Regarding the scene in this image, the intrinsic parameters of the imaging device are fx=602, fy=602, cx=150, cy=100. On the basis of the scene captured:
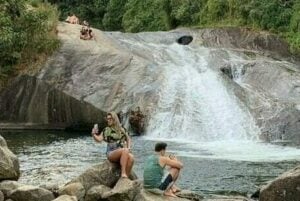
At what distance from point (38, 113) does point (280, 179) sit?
18.0 m

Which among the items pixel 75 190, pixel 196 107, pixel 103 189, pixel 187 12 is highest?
pixel 187 12

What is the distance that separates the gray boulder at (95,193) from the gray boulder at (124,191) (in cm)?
20

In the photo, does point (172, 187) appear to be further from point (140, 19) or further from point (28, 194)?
point (140, 19)

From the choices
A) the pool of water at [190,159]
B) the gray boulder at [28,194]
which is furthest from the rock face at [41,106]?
the gray boulder at [28,194]

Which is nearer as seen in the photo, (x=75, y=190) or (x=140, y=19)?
(x=75, y=190)

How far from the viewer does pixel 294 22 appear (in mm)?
34750

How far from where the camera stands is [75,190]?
13.0 m

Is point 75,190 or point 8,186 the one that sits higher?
point 75,190

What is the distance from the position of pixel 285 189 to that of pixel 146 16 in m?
36.1

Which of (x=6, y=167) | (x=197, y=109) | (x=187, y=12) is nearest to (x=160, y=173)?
(x=6, y=167)

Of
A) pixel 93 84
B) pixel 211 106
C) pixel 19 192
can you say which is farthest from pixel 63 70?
pixel 19 192

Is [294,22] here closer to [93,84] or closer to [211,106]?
[211,106]

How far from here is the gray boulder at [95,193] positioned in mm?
12750

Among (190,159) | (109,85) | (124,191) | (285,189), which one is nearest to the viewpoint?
(124,191)
